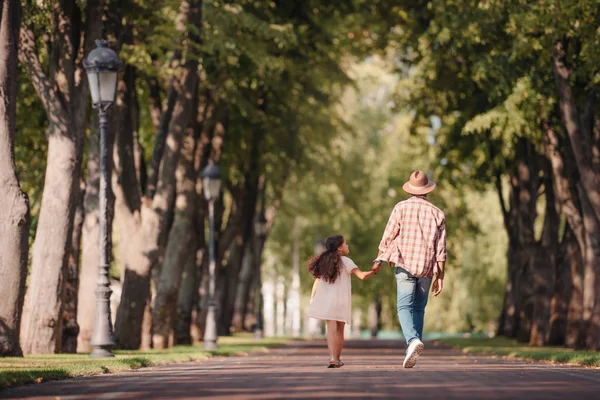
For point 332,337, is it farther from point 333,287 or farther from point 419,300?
point 419,300

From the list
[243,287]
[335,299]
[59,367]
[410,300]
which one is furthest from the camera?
[243,287]

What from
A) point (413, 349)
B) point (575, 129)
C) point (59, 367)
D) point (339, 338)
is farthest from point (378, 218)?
point (59, 367)

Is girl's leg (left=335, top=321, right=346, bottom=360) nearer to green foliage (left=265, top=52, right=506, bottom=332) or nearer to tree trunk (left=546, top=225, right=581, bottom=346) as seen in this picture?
tree trunk (left=546, top=225, right=581, bottom=346)

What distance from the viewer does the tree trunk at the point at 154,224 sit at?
2722 centimetres

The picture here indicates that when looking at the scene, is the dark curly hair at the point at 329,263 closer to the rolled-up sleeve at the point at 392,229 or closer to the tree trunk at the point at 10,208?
the rolled-up sleeve at the point at 392,229

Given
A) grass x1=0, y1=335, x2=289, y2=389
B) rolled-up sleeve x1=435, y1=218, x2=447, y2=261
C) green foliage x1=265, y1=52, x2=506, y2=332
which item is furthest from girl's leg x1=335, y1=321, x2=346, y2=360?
green foliage x1=265, y1=52, x2=506, y2=332

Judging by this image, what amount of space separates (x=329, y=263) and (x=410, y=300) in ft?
5.92

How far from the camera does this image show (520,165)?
3656 centimetres

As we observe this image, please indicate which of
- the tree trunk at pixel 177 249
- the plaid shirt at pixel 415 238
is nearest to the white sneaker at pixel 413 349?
the plaid shirt at pixel 415 238

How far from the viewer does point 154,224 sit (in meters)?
27.6

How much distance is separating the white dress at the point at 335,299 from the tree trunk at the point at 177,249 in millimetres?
11410

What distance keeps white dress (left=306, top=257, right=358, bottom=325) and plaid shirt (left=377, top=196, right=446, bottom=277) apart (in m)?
1.42

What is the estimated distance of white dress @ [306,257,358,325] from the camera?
18.4 metres

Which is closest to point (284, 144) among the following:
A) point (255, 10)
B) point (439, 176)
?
point (439, 176)
